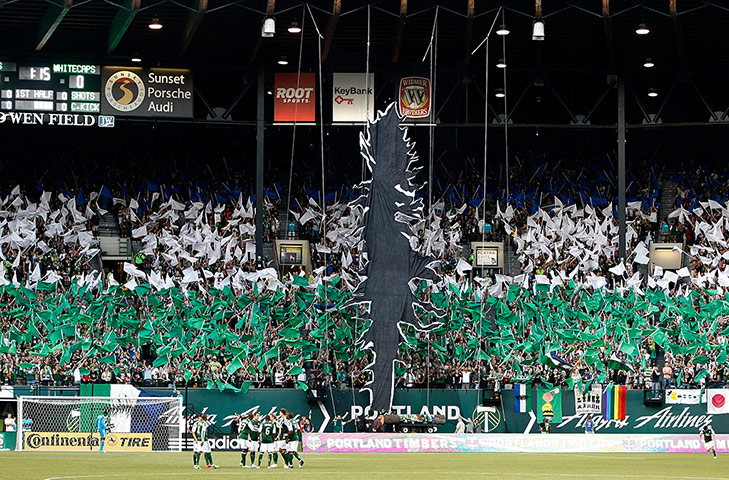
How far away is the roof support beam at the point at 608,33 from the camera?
42.0m

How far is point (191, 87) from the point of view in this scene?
1848 inches

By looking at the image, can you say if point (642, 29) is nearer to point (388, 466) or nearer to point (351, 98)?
point (351, 98)

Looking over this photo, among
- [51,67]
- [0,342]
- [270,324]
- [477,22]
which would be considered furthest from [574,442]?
[51,67]

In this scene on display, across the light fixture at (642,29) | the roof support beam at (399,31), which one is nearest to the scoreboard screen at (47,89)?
the roof support beam at (399,31)

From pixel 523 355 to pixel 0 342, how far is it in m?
18.3

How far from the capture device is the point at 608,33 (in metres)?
44.1

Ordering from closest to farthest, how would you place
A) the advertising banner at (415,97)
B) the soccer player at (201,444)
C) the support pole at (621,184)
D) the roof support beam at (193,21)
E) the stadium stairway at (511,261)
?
the soccer player at (201,444)
the roof support beam at (193,21)
the support pole at (621,184)
the advertising banner at (415,97)
the stadium stairway at (511,261)

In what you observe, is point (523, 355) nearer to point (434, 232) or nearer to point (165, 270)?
point (434, 232)

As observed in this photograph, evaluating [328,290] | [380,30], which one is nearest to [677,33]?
[380,30]

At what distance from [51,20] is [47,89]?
3.38m

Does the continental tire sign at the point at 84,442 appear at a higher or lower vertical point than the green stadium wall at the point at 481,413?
lower

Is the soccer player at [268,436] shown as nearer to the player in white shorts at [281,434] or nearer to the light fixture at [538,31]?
the player in white shorts at [281,434]

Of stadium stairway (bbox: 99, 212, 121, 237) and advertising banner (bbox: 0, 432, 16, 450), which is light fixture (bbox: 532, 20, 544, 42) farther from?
advertising banner (bbox: 0, 432, 16, 450)

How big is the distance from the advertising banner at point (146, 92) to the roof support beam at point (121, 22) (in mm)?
1211
